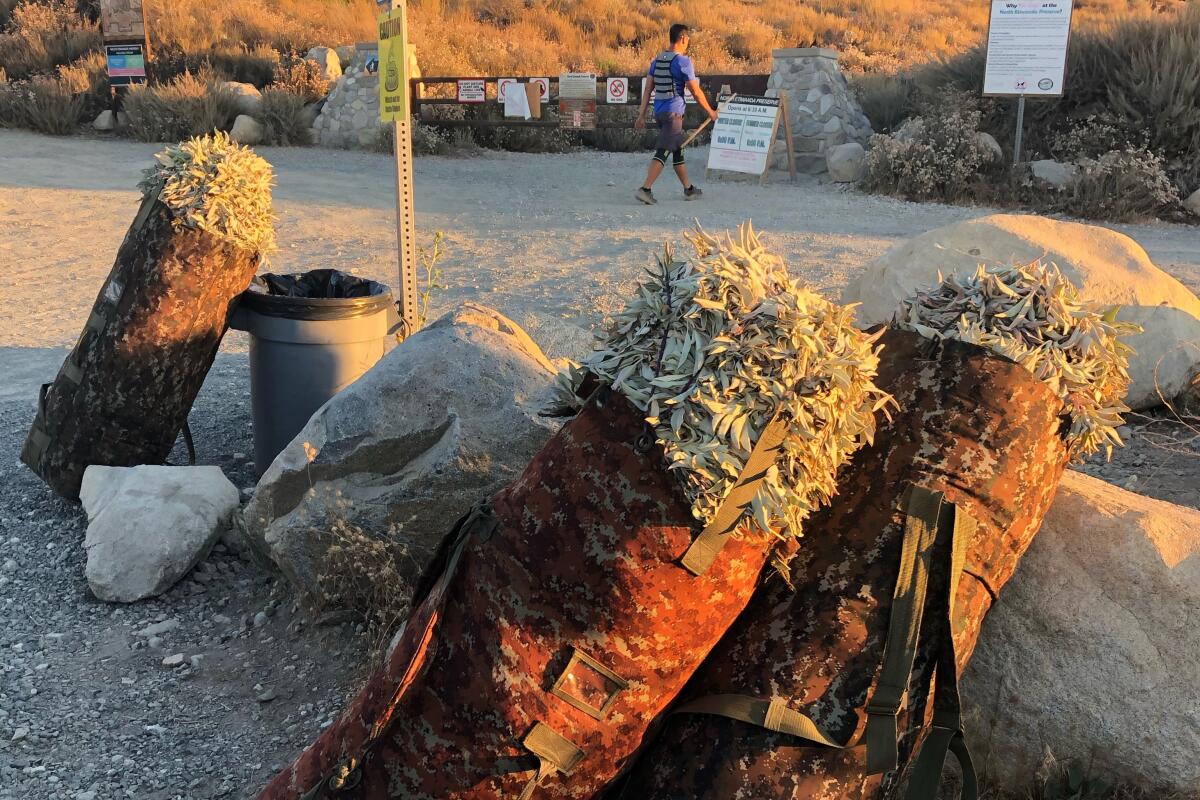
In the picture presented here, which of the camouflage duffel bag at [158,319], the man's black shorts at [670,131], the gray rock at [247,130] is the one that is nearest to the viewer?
the camouflage duffel bag at [158,319]

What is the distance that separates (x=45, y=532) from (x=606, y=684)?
9.71ft

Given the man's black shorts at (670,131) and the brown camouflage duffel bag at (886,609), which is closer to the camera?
the brown camouflage duffel bag at (886,609)

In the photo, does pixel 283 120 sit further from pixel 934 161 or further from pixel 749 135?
pixel 934 161

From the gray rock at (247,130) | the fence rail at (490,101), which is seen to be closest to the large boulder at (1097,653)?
the fence rail at (490,101)

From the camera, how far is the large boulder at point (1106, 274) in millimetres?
4344

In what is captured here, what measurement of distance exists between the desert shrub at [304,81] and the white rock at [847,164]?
8367 mm

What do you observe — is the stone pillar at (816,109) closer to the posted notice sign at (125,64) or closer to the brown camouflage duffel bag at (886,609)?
the posted notice sign at (125,64)

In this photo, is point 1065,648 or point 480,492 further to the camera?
point 480,492

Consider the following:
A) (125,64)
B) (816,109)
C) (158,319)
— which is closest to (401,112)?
(158,319)

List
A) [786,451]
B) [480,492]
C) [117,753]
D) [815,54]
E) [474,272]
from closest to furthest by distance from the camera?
[786,451], [117,753], [480,492], [474,272], [815,54]

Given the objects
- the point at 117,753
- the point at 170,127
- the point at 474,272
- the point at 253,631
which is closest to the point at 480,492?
the point at 253,631

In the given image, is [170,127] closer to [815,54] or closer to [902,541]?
[815,54]

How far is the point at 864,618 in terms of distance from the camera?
6.09 feet

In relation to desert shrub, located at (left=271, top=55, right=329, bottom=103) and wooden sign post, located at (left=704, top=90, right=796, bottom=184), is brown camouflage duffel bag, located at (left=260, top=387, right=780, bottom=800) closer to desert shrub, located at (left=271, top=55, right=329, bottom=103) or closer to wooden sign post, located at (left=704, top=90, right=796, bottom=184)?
wooden sign post, located at (left=704, top=90, right=796, bottom=184)
